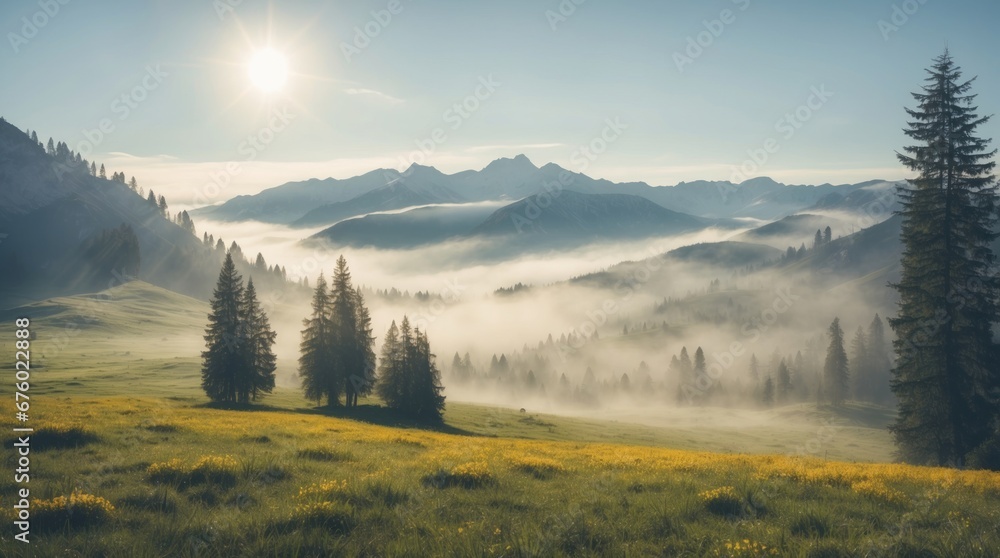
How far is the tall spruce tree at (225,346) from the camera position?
2404 inches

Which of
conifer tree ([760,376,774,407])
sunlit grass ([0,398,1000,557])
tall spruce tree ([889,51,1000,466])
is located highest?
tall spruce tree ([889,51,1000,466])

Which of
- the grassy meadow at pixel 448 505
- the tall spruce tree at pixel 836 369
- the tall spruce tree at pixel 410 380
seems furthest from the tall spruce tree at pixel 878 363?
the grassy meadow at pixel 448 505

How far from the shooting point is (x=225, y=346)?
200 ft

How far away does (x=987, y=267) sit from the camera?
27.2 meters

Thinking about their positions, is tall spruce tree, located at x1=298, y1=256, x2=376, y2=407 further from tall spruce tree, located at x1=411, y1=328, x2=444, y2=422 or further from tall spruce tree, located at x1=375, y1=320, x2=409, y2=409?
tall spruce tree, located at x1=411, y1=328, x2=444, y2=422

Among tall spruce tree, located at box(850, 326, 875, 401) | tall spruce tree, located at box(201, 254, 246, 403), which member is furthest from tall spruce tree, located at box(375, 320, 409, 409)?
tall spruce tree, located at box(850, 326, 875, 401)

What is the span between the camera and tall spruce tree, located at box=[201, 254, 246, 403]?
61062 mm

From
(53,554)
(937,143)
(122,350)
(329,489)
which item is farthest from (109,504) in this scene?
(122,350)

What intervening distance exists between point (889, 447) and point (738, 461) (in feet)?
438

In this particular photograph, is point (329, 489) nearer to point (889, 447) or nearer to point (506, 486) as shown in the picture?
point (506, 486)

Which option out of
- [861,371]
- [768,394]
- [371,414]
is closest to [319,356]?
[371,414]

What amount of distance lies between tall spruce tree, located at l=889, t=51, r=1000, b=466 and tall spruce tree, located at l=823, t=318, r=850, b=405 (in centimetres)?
14352

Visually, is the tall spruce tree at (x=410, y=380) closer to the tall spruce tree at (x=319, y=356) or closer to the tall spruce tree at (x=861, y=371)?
the tall spruce tree at (x=319, y=356)

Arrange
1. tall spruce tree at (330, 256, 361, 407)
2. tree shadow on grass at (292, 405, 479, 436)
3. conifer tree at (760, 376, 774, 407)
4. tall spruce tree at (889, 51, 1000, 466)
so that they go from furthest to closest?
conifer tree at (760, 376, 774, 407)
tall spruce tree at (330, 256, 361, 407)
tree shadow on grass at (292, 405, 479, 436)
tall spruce tree at (889, 51, 1000, 466)
